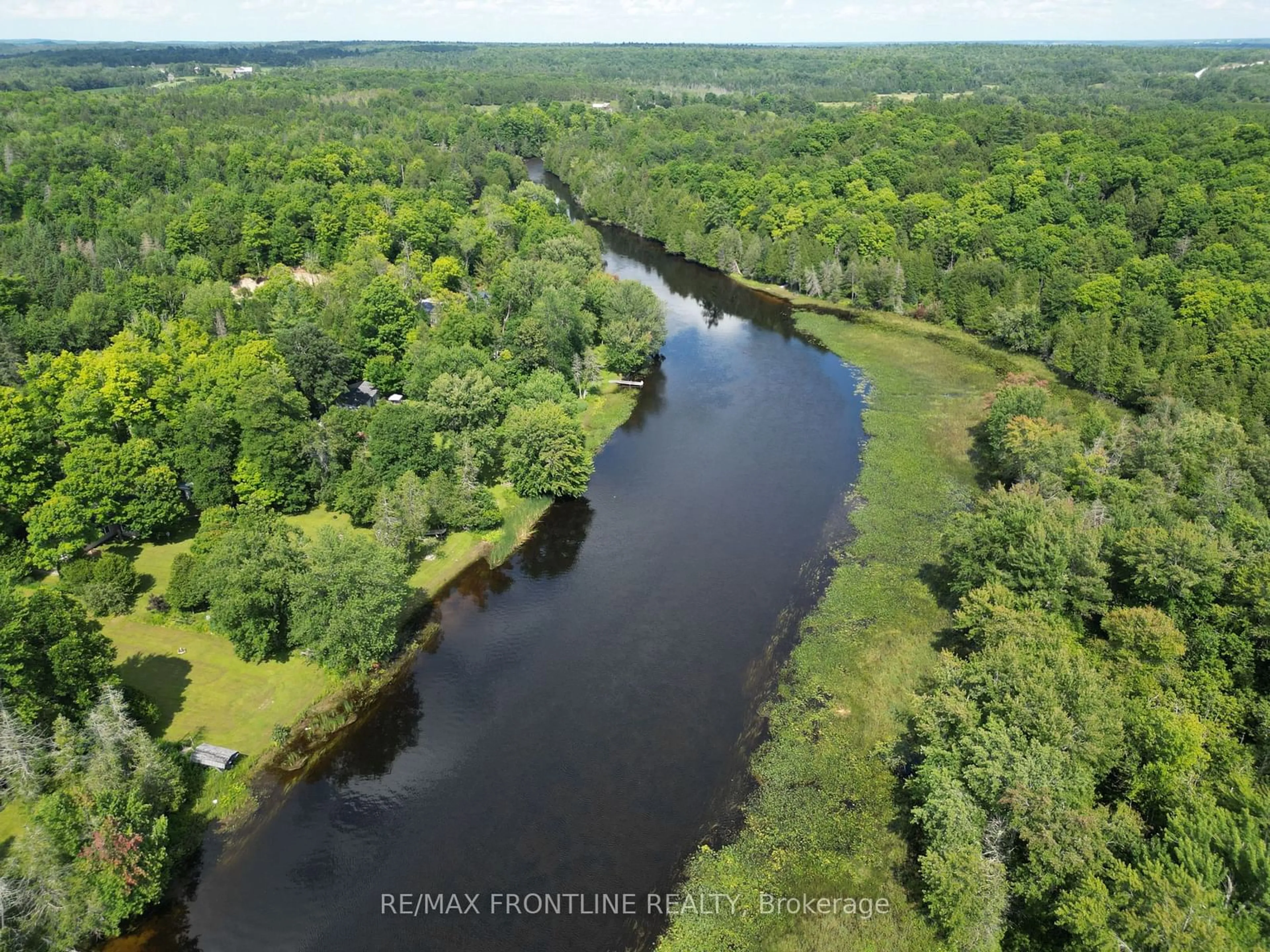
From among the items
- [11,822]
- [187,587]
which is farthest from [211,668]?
[11,822]

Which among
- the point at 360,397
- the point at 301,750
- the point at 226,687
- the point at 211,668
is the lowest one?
the point at 301,750

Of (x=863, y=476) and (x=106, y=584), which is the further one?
(x=863, y=476)

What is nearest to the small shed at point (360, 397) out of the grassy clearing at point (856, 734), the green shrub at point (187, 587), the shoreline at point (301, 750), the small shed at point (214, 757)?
the shoreline at point (301, 750)

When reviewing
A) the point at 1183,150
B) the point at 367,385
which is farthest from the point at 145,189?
the point at 1183,150

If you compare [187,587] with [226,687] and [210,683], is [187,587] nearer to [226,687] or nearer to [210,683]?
[210,683]

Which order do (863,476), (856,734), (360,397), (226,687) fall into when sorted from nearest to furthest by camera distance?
(856,734) → (226,687) → (863,476) → (360,397)

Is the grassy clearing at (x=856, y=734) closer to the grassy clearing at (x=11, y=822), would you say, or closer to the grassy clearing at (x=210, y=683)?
the grassy clearing at (x=210, y=683)
